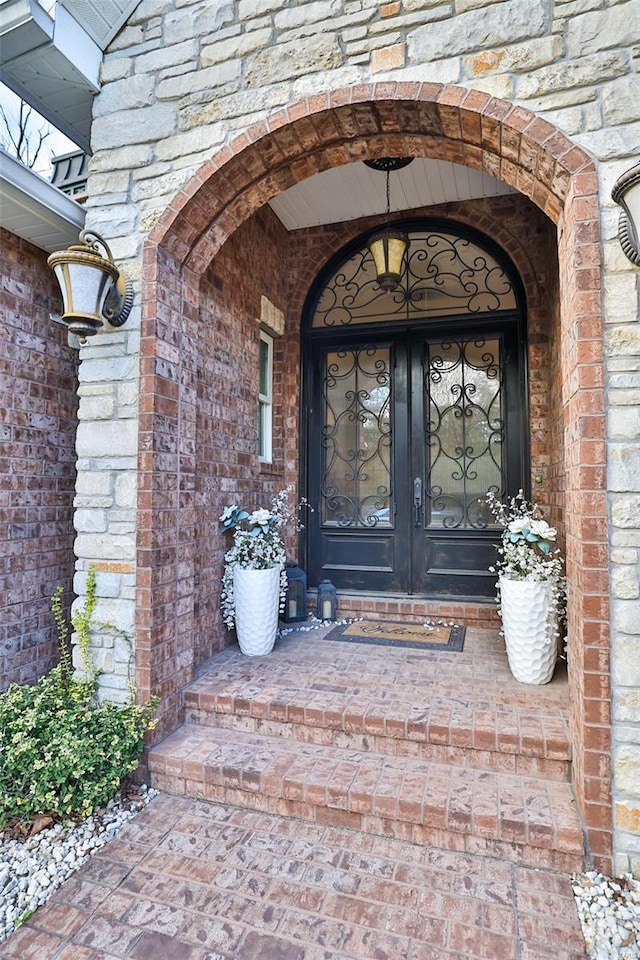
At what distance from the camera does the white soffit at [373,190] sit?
11.7 ft

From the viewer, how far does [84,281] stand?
7.57 feet

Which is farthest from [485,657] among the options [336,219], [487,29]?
[336,219]

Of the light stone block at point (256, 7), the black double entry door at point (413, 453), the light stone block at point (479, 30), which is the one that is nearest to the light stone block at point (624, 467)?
the light stone block at point (479, 30)

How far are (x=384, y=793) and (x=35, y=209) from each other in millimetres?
3260

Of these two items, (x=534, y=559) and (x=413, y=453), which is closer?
(x=534, y=559)

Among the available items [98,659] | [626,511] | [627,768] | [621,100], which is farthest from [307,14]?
[627,768]

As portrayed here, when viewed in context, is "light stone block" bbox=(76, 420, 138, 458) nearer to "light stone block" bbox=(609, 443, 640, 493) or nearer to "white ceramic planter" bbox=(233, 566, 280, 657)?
"white ceramic planter" bbox=(233, 566, 280, 657)

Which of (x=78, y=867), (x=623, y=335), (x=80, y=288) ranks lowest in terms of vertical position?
(x=78, y=867)

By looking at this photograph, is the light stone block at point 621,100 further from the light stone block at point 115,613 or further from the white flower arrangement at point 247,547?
the light stone block at point 115,613

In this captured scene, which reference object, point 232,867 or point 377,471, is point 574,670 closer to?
point 232,867

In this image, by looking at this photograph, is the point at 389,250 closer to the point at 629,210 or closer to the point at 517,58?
the point at 517,58

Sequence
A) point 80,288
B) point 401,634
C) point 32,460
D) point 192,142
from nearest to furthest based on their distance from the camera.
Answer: point 80,288 < point 192,142 < point 32,460 < point 401,634

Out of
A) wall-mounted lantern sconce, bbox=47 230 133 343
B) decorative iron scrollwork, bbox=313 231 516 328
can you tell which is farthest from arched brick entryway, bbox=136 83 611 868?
decorative iron scrollwork, bbox=313 231 516 328

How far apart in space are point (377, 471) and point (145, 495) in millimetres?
2181
